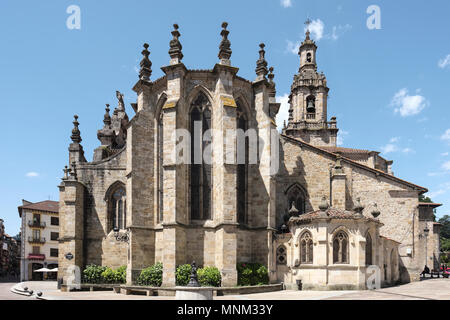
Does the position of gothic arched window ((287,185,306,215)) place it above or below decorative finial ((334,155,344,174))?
Result: below

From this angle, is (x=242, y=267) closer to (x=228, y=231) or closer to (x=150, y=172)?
(x=228, y=231)

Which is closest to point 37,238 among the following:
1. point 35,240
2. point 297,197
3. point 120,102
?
point 35,240

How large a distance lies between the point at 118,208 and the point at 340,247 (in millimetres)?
14098

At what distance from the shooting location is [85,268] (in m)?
24.0

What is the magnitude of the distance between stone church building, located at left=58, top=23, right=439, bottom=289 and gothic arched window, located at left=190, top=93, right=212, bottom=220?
0.19 ft

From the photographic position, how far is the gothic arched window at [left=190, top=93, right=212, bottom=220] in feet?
69.1

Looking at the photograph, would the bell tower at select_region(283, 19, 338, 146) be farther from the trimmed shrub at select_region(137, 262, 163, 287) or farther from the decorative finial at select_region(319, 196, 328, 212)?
the trimmed shrub at select_region(137, 262, 163, 287)

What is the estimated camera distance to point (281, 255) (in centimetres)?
2256

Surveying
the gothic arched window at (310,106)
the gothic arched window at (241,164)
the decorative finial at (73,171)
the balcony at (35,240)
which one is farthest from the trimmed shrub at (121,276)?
the balcony at (35,240)

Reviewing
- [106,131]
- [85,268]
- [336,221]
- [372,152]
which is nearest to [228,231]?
[336,221]

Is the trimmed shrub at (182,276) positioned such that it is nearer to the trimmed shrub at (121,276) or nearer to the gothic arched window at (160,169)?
the gothic arched window at (160,169)

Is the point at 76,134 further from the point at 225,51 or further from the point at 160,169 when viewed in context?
the point at 225,51

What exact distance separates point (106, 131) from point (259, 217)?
52.4ft

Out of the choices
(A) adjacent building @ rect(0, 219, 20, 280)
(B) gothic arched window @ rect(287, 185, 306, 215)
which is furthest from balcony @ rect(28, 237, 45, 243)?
(B) gothic arched window @ rect(287, 185, 306, 215)
